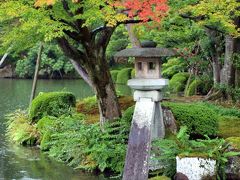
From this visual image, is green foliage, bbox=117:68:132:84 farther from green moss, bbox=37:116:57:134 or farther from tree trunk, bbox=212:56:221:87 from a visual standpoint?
green moss, bbox=37:116:57:134

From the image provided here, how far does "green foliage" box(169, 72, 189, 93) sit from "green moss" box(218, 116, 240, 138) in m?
16.6

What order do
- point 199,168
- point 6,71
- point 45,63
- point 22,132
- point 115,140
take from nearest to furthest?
1. point 199,168
2. point 115,140
3. point 22,132
4. point 45,63
5. point 6,71

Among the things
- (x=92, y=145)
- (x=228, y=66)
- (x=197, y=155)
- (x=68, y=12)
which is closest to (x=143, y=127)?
(x=197, y=155)

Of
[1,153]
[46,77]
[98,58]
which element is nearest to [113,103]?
[98,58]

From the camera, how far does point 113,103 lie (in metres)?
13.5

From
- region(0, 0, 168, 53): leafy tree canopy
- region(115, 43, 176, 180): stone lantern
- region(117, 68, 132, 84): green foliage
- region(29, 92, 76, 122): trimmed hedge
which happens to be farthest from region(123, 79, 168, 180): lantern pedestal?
region(117, 68, 132, 84): green foliage

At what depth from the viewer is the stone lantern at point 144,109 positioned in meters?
10.1

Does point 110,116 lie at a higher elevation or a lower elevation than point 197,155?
higher

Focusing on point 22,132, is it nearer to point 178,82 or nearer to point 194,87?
point 194,87

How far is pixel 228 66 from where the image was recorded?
20438 millimetres

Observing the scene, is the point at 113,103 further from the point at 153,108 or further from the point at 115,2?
the point at 115,2

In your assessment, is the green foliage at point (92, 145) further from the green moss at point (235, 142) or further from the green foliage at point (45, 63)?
the green foliage at point (45, 63)

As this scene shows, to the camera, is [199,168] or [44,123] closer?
[199,168]

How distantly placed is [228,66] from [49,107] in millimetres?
8209
